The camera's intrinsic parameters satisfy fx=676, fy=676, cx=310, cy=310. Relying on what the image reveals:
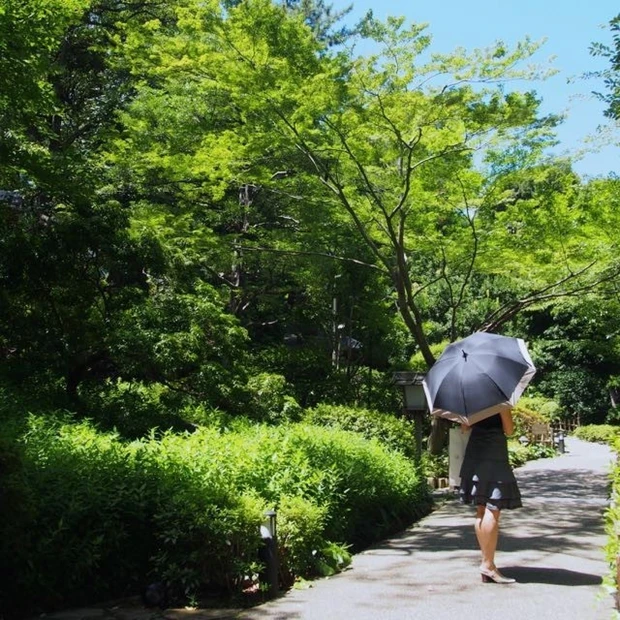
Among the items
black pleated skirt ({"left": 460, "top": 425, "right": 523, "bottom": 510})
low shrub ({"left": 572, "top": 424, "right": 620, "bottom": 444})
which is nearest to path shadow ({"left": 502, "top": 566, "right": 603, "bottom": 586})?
black pleated skirt ({"left": 460, "top": 425, "right": 523, "bottom": 510})

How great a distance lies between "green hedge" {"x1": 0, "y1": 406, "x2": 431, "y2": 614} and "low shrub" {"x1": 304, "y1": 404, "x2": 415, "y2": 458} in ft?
12.6

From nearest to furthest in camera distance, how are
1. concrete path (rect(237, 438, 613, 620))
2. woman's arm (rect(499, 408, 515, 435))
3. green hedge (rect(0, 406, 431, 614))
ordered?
green hedge (rect(0, 406, 431, 614))
concrete path (rect(237, 438, 613, 620))
woman's arm (rect(499, 408, 515, 435))

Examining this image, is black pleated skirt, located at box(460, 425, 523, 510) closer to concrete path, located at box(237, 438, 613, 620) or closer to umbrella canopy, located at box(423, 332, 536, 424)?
umbrella canopy, located at box(423, 332, 536, 424)

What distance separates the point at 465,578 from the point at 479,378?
5.21 feet

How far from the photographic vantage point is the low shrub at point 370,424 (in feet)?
34.2

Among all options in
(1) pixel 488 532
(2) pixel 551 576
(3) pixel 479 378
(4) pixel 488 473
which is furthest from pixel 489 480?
(2) pixel 551 576

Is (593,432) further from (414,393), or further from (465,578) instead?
(465,578)

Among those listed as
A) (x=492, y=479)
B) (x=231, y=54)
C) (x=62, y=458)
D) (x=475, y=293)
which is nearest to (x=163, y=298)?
(x=231, y=54)

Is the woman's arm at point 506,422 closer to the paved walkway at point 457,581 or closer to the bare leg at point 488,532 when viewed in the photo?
Answer: the bare leg at point 488,532

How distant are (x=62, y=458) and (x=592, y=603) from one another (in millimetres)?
3836

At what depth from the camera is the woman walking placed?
15.9 ft

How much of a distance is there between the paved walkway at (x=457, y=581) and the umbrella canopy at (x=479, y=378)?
1246 millimetres

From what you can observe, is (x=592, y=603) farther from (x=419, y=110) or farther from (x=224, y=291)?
(x=224, y=291)

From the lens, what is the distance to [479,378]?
4.96m
